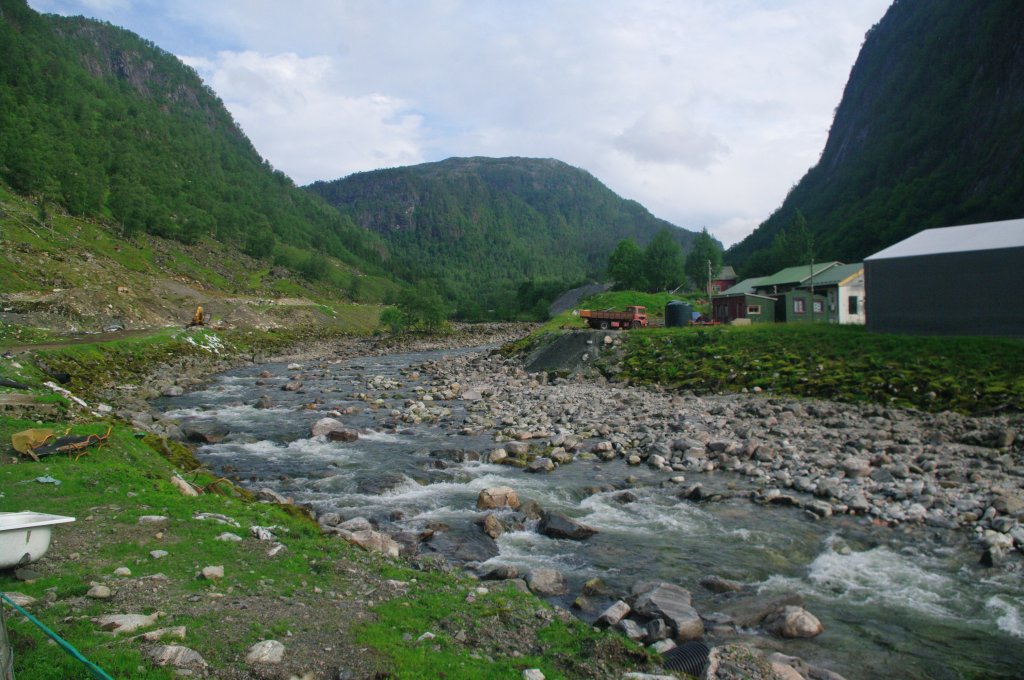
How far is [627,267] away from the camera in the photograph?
349 ft

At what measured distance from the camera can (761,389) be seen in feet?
91.1

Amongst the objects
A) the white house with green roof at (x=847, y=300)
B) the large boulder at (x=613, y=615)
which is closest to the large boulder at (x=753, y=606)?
the large boulder at (x=613, y=615)

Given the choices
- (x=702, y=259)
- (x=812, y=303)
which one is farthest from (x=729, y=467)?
(x=702, y=259)

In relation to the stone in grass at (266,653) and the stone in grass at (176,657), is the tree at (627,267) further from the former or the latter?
the stone in grass at (176,657)

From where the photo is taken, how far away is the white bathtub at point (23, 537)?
6.98 m

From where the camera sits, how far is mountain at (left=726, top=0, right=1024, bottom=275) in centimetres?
8969

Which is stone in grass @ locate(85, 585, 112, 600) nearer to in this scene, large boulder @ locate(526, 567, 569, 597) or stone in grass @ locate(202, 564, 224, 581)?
stone in grass @ locate(202, 564, 224, 581)

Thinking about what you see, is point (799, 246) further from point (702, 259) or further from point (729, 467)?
point (729, 467)

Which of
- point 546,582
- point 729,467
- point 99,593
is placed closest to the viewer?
point 99,593

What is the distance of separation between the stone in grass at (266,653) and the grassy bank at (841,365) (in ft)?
79.0

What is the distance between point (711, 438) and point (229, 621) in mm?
16687

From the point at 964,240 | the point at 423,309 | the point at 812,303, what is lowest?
the point at 812,303

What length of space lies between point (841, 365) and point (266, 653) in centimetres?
2789

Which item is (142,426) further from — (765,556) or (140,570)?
(765,556)
